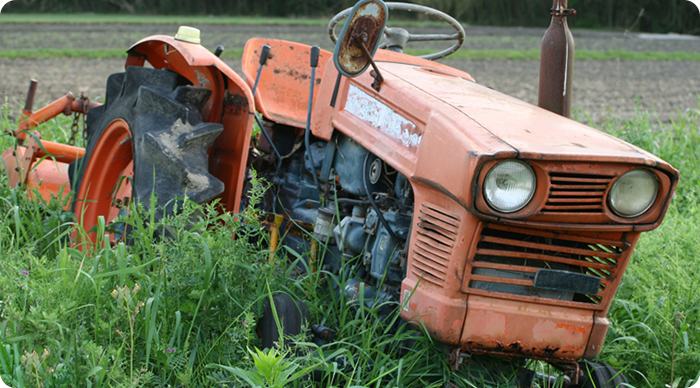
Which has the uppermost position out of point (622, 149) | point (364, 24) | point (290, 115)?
point (364, 24)

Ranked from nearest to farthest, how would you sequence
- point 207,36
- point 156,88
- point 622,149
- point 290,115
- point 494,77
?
1. point 622,149
2. point 156,88
3. point 290,115
4. point 494,77
5. point 207,36

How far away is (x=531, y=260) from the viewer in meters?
1.81

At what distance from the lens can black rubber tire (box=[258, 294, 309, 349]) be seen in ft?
6.48

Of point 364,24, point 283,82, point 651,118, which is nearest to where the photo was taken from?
point 364,24

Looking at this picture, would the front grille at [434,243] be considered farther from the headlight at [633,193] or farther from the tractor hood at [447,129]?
the headlight at [633,193]

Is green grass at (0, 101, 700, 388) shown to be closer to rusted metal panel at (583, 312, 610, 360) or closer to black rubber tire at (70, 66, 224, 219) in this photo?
black rubber tire at (70, 66, 224, 219)

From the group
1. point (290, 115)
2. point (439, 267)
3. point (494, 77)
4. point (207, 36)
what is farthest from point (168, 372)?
point (207, 36)

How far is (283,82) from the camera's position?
345 cm

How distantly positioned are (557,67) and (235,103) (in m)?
1.34

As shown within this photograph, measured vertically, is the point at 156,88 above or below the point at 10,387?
above

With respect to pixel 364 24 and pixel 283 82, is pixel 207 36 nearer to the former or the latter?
pixel 283 82

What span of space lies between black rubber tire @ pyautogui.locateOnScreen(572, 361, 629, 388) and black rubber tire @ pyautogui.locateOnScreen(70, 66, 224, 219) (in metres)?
1.47

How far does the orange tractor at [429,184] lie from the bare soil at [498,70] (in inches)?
111

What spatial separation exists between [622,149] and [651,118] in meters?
7.81
